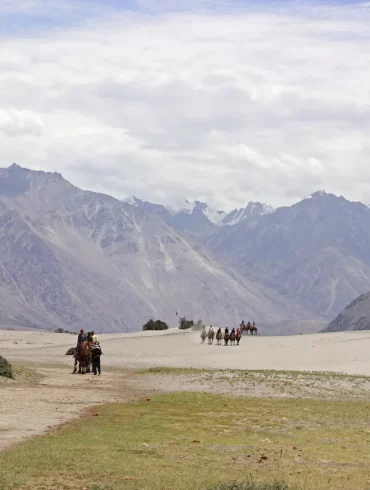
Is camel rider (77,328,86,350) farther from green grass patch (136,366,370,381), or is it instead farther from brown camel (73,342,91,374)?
green grass patch (136,366,370,381)

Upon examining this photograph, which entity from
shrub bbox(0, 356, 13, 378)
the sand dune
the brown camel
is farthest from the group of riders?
the sand dune

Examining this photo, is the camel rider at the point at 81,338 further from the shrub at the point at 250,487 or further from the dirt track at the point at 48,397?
the shrub at the point at 250,487

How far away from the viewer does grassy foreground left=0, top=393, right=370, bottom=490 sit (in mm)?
19609

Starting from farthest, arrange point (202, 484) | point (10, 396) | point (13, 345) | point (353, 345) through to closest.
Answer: point (13, 345) < point (353, 345) < point (10, 396) < point (202, 484)

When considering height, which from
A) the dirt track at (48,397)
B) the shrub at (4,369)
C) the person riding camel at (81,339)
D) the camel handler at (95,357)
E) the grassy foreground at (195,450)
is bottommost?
the grassy foreground at (195,450)

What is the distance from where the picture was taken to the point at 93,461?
21.6 meters

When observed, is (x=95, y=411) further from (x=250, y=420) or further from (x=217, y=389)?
(x=217, y=389)

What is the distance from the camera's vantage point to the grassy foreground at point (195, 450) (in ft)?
64.3

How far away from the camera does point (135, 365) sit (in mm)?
68312

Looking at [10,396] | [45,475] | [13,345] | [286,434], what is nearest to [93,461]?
[45,475]

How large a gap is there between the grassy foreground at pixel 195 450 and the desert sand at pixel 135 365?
72.9 inches

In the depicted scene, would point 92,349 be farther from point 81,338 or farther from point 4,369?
point 4,369

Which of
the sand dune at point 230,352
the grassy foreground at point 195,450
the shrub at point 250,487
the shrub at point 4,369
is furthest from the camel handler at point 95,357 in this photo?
the shrub at point 250,487

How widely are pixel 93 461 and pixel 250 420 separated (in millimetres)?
11368
